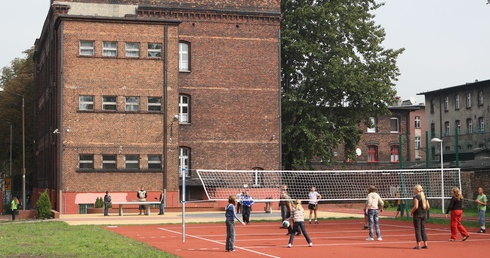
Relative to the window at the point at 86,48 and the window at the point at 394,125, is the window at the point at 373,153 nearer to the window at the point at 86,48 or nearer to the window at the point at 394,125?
the window at the point at 394,125

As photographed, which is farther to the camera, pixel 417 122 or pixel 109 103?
pixel 417 122

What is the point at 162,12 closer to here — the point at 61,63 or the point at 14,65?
the point at 61,63

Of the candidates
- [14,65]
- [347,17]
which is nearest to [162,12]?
[347,17]

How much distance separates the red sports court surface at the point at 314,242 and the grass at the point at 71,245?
95cm

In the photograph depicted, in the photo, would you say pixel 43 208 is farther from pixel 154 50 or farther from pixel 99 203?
pixel 154 50

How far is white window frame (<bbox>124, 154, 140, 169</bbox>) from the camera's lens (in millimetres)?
54281

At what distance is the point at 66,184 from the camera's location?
52.9 meters

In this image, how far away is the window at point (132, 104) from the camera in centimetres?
5456

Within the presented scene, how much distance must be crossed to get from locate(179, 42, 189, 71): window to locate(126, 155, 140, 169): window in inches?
313

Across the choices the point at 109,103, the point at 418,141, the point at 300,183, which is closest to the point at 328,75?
the point at 300,183

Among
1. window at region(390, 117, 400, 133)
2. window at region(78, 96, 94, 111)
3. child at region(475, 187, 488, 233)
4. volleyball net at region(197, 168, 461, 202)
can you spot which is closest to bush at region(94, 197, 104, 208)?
window at region(78, 96, 94, 111)

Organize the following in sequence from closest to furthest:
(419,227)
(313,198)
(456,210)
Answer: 1. (419,227)
2. (456,210)
3. (313,198)

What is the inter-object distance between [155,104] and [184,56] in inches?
212

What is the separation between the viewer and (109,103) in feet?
178
